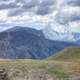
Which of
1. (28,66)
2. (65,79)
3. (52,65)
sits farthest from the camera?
(52,65)

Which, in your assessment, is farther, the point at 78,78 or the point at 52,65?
the point at 52,65

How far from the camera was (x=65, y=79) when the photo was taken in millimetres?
101375

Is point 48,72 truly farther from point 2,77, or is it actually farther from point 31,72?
point 2,77

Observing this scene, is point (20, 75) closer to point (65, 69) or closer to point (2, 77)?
point (2, 77)

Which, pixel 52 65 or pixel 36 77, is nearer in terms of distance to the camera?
pixel 36 77

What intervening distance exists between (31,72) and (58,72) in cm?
1202

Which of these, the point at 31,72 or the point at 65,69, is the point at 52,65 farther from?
the point at 31,72

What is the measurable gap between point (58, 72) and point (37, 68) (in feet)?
25.3

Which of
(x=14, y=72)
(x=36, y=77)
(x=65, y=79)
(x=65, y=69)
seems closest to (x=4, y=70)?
(x=14, y=72)

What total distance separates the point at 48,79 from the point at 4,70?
1466cm

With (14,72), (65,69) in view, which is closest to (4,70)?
(14,72)

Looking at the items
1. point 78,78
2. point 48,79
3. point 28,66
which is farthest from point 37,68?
point 78,78

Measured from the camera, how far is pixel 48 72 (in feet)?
352

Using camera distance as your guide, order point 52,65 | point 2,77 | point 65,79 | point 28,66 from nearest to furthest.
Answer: point 2,77 → point 65,79 → point 28,66 → point 52,65
